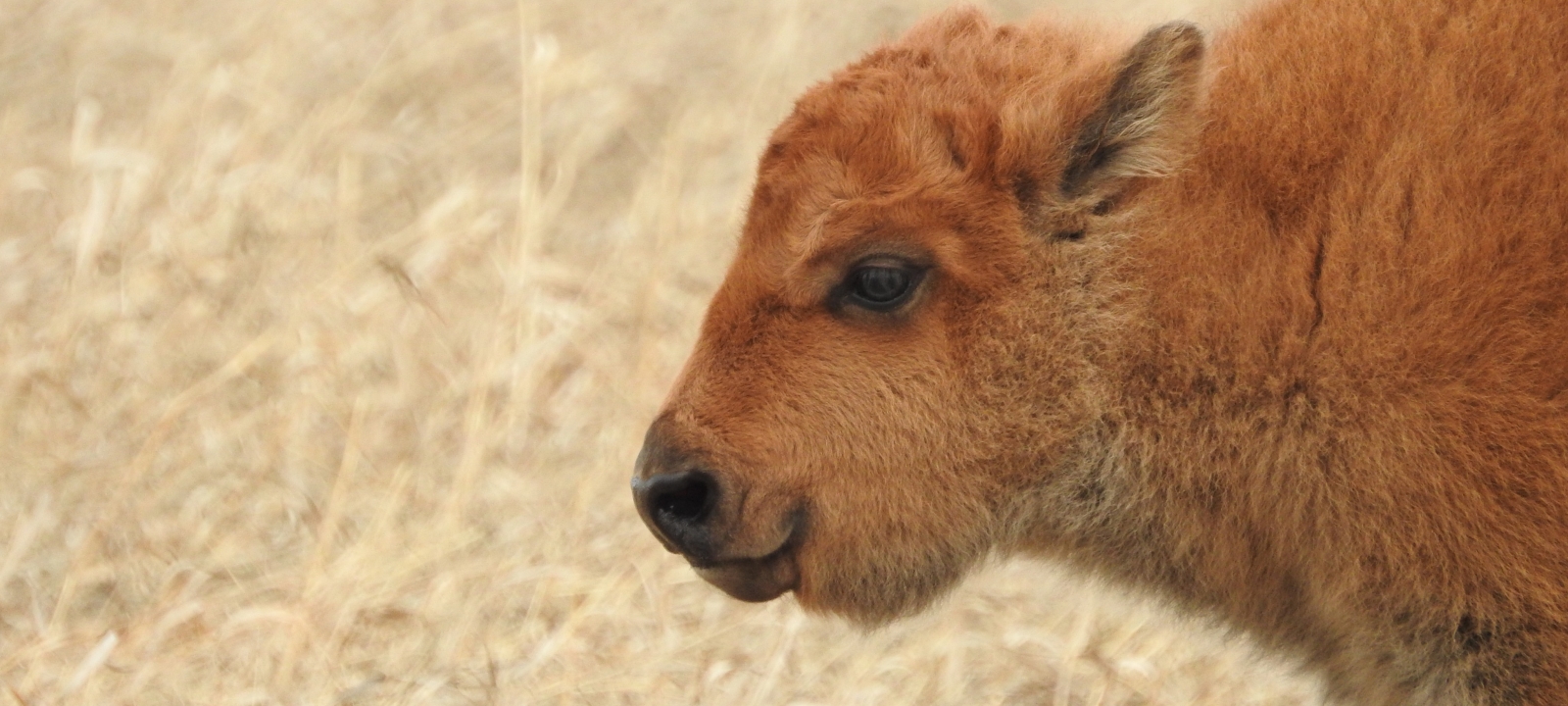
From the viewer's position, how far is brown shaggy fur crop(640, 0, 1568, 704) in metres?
3.43

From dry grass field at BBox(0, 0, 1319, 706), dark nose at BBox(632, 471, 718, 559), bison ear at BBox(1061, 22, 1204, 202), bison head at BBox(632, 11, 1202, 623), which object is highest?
bison ear at BBox(1061, 22, 1204, 202)

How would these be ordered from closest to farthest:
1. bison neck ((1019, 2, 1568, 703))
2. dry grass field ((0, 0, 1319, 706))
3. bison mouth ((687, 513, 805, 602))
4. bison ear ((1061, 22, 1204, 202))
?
bison neck ((1019, 2, 1568, 703)) < bison ear ((1061, 22, 1204, 202)) < bison mouth ((687, 513, 805, 602)) < dry grass field ((0, 0, 1319, 706))

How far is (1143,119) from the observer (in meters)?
3.77

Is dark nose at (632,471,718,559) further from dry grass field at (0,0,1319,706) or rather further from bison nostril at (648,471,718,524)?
dry grass field at (0,0,1319,706)

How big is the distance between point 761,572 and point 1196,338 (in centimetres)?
119

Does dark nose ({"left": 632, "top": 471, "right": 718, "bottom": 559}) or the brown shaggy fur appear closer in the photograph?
the brown shaggy fur

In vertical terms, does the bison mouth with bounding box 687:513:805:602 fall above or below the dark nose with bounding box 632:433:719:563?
below

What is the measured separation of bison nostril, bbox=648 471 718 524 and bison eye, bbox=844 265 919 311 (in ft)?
1.88

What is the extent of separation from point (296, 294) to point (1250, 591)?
4889 mm

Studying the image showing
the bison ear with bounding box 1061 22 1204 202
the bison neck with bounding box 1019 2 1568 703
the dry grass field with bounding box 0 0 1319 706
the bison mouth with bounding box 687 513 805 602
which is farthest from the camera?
the dry grass field with bounding box 0 0 1319 706

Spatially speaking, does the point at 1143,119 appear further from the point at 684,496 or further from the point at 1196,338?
the point at 684,496

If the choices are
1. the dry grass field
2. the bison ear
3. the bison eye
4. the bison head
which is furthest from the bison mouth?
the bison ear

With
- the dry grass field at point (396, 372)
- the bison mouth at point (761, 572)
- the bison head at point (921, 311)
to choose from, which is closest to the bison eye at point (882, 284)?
the bison head at point (921, 311)

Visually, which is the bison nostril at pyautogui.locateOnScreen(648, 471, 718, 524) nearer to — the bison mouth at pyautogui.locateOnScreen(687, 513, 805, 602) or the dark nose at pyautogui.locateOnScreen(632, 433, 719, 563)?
the dark nose at pyautogui.locateOnScreen(632, 433, 719, 563)
